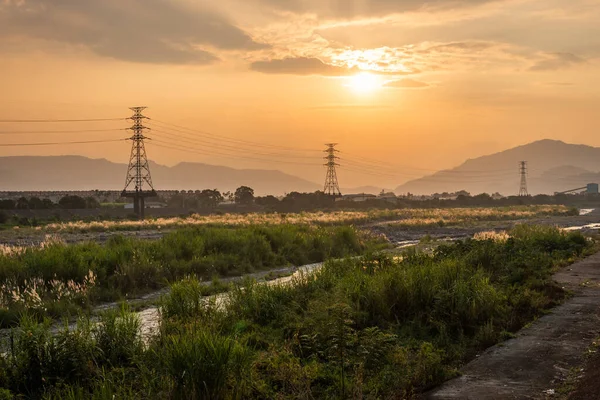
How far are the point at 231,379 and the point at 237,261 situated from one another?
825 inches

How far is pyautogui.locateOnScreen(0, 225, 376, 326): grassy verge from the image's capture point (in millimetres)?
21188

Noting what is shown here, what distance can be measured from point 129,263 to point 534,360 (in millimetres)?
17873

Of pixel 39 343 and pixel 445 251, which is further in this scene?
pixel 445 251

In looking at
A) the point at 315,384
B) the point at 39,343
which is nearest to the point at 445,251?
the point at 315,384

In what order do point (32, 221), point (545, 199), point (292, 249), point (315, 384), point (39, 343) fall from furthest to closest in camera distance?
point (545, 199), point (32, 221), point (292, 249), point (39, 343), point (315, 384)

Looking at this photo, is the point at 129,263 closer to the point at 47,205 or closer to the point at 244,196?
the point at 47,205

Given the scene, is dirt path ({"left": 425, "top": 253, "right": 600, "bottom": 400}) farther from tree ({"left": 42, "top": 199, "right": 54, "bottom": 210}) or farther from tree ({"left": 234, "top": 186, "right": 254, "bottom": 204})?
tree ({"left": 234, "top": 186, "right": 254, "bottom": 204})

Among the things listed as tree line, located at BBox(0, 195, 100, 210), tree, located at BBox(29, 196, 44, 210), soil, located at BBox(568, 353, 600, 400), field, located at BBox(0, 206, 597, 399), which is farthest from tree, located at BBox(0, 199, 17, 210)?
soil, located at BBox(568, 353, 600, 400)

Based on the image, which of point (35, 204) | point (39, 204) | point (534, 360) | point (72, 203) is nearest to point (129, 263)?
point (534, 360)

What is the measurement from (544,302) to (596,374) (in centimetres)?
641

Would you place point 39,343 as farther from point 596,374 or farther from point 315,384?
point 596,374

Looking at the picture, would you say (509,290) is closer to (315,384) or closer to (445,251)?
(445,251)

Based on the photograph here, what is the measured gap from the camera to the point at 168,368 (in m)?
10.3

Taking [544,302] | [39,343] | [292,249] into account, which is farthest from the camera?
[292,249]
